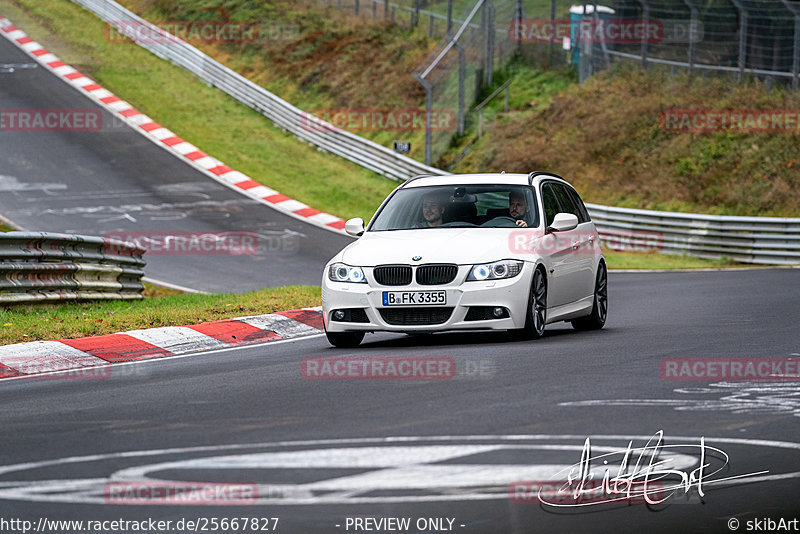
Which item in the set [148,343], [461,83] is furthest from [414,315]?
[461,83]

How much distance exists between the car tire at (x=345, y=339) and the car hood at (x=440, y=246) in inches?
26.7

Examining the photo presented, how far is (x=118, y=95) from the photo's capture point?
39.4 metres

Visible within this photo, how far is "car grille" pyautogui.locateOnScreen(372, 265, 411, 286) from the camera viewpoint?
→ 11125mm

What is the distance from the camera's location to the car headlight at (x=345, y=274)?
11281 mm

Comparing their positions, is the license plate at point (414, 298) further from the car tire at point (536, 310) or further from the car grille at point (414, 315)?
the car tire at point (536, 310)

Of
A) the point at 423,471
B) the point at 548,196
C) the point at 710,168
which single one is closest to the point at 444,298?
the point at 548,196

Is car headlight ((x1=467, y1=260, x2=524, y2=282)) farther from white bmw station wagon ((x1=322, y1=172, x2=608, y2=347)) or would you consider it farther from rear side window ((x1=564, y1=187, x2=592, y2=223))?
rear side window ((x1=564, y1=187, x2=592, y2=223))

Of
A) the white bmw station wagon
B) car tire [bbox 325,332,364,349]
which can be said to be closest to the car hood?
the white bmw station wagon

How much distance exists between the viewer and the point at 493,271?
11.1 meters

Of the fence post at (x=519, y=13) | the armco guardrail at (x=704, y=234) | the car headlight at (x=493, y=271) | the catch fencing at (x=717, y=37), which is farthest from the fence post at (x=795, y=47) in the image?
the car headlight at (x=493, y=271)

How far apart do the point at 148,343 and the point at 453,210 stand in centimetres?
317

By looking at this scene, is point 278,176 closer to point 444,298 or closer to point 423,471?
point 444,298

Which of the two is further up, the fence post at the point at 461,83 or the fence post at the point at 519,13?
the fence post at the point at 519,13

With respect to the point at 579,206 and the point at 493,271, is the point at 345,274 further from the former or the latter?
the point at 579,206
